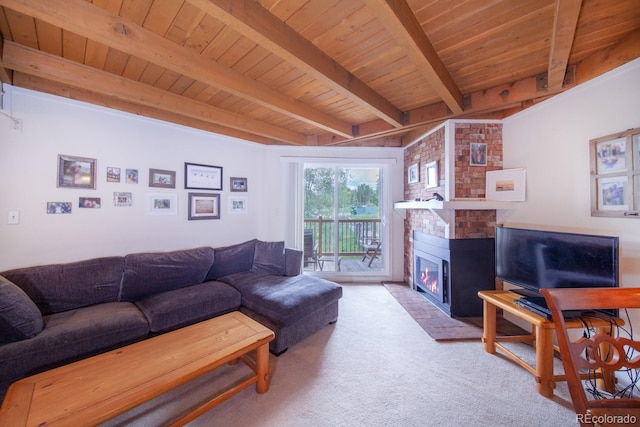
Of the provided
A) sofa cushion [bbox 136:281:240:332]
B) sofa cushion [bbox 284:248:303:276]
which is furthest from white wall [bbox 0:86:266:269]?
sofa cushion [bbox 284:248:303:276]

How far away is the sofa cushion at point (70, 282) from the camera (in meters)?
1.96

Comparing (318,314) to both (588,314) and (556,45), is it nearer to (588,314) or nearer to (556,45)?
(588,314)

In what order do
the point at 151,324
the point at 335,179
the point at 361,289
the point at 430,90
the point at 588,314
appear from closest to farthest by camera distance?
the point at 588,314 → the point at 151,324 → the point at 430,90 → the point at 361,289 → the point at 335,179

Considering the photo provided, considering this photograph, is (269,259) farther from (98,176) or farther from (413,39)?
(413,39)

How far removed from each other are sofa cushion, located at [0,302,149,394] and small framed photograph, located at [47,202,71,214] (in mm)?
979

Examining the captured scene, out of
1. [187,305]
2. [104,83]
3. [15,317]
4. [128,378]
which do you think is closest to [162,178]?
[104,83]

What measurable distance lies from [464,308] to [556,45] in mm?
2563

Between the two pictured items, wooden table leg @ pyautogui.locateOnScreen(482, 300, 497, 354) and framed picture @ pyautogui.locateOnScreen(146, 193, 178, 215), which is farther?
framed picture @ pyautogui.locateOnScreen(146, 193, 178, 215)

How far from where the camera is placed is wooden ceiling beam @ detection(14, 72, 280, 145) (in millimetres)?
2082

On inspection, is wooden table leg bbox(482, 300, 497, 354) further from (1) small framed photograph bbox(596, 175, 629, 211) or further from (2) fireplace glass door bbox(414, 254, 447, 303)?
(1) small framed photograph bbox(596, 175, 629, 211)

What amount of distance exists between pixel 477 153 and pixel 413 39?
74.3 inches

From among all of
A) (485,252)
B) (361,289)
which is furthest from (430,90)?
(361,289)

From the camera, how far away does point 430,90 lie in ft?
8.00

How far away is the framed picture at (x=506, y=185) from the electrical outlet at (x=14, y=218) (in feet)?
15.6
